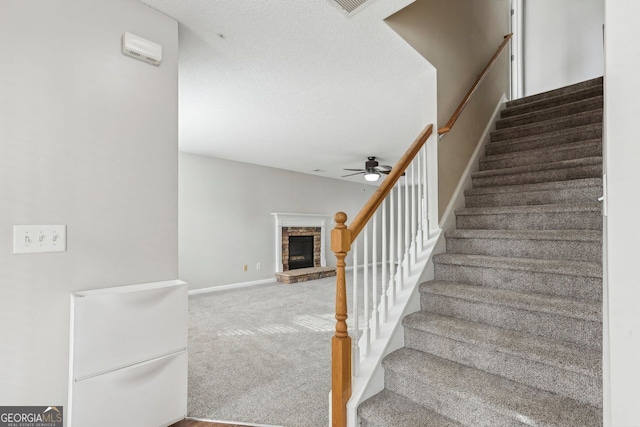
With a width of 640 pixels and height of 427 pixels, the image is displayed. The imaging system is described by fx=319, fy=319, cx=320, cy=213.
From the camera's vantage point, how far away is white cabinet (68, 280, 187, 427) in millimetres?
1385

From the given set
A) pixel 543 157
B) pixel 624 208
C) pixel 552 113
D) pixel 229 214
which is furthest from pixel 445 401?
pixel 229 214

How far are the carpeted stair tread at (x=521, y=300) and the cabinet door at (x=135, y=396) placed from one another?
61.5 inches

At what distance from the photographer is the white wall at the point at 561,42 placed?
4.88 meters

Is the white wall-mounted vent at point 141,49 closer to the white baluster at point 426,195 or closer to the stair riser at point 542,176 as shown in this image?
the white baluster at point 426,195

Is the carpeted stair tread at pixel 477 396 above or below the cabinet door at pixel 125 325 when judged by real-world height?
below

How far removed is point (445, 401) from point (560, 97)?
11.7 feet

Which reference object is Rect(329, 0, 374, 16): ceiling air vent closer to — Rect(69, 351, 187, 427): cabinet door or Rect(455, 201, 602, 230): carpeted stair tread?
Rect(455, 201, 602, 230): carpeted stair tread

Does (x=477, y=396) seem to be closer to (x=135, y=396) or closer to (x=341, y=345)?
(x=341, y=345)

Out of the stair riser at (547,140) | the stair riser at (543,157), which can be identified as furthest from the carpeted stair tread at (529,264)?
the stair riser at (547,140)

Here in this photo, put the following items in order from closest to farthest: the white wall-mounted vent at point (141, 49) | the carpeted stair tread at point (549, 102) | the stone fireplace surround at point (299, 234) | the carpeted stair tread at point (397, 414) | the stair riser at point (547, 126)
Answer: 1. the carpeted stair tread at point (397, 414)
2. the white wall-mounted vent at point (141, 49)
3. the stair riser at point (547, 126)
4. the carpeted stair tread at point (549, 102)
5. the stone fireplace surround at point (299, 234)

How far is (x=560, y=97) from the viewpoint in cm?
349

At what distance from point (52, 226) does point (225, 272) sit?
174 inches

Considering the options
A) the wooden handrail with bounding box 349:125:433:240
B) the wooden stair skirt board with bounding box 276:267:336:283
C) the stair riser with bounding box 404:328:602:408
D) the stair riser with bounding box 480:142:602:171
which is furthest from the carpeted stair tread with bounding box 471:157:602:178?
the wooden stair skirt board with bounding box 276:267:336:283

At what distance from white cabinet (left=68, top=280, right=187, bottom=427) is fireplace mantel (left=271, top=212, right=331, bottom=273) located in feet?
15.6
